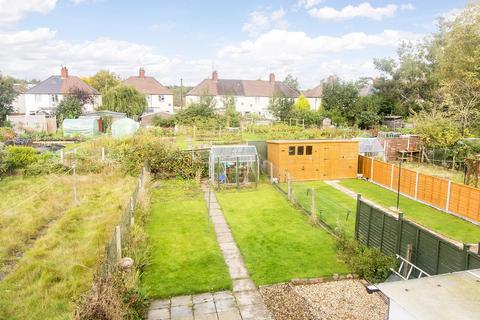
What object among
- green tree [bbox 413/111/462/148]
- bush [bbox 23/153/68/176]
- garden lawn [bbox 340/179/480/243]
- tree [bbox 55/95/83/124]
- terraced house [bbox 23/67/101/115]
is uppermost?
terraced house [bbox 23/67/101/115]

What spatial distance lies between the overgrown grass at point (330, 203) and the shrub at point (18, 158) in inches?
567

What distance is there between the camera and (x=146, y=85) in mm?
61188

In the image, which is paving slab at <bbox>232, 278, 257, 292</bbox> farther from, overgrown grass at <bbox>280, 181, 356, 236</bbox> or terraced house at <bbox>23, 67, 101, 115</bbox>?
terraced house at <bbox>23, 67, 101, 115</bbox>

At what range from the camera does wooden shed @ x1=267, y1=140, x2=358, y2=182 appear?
19.9m

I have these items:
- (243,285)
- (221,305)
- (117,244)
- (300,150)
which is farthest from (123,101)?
(221,305)

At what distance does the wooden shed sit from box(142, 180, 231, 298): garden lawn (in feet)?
17.8

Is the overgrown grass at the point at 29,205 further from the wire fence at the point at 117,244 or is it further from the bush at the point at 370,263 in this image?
the bush at the point at 370,263

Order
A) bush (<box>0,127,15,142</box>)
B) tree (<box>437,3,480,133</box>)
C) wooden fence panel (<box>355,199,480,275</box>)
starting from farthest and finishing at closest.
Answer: bush (<box>0,127,15,142</box>) → tree (<box>437,3,480,133</box>) → wooden fence panel (<box>355,199,480,275</box>)

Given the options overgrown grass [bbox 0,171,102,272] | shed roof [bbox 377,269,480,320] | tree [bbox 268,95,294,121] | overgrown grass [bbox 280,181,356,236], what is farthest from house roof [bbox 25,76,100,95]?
shed roof [bbox 377,269,480,320]

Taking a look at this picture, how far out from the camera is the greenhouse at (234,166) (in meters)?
19.1

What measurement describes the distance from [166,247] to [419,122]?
798 inches

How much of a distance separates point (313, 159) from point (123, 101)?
105 ft

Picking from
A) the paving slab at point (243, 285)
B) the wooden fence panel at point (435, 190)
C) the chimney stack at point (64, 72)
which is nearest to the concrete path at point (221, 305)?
the paving slab at point (243, 285)

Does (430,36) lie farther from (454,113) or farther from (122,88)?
(122,88)
